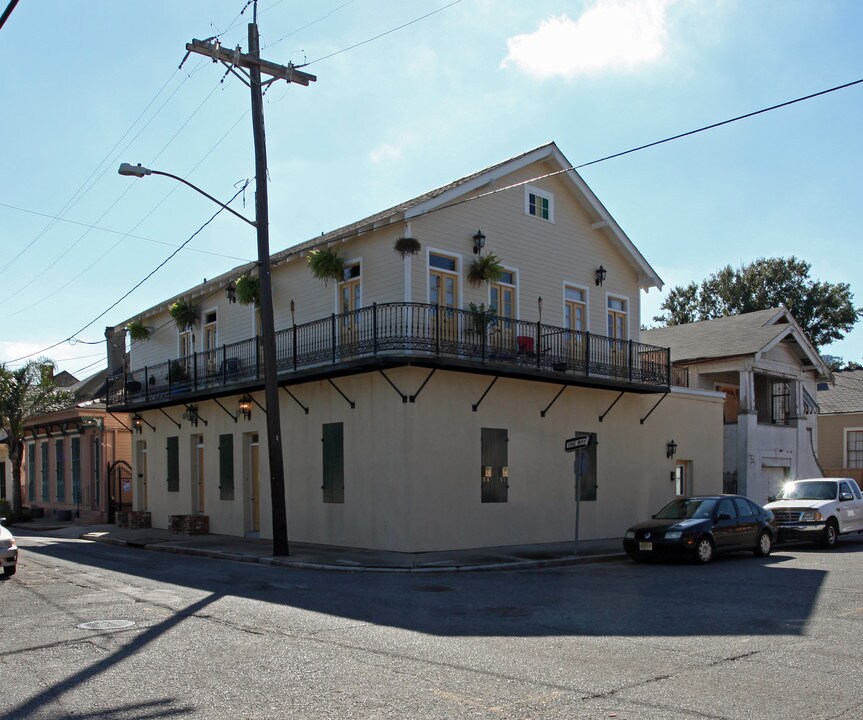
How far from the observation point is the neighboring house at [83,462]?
32.1 meters

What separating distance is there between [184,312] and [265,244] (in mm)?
9764

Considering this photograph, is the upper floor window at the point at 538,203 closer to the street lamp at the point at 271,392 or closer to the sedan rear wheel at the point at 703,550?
the street lamp at the point at 271,392

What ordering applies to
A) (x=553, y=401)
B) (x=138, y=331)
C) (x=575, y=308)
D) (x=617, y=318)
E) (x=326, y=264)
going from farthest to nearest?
1. (x=138, y=331)
2. (x=617, y=318)
3. (x=575, y=308)
4. (x=553, y=401)
5. (x=326, y=264)

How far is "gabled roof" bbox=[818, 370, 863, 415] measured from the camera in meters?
37.9

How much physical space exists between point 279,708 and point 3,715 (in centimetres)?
199

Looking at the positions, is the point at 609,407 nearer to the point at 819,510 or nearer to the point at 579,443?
the point at 579,443

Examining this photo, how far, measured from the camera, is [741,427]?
96.5 feet

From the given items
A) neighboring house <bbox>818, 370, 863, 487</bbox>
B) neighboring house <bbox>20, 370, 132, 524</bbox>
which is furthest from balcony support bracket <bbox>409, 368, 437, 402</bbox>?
neighboring house <bbox>818, 370, 863, 487</bbox>

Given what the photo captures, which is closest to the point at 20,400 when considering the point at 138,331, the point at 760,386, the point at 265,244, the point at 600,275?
the point at 138,331

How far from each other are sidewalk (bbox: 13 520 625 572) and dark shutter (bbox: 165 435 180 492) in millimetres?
3706

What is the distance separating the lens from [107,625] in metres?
10.2

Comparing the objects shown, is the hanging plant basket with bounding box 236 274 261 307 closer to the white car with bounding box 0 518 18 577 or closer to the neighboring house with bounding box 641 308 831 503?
the white car with bounding box 0 518 18 577

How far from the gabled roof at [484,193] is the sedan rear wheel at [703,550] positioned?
772 centimetres

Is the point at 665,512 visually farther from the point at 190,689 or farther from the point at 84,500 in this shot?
the point at 84,500
